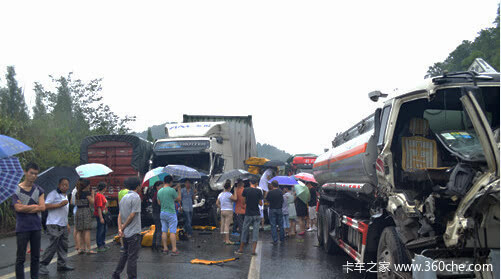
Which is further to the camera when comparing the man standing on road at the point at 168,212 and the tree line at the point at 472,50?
the tree line at the point at 472,50

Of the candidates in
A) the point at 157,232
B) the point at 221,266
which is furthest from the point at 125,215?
the point at 157,232

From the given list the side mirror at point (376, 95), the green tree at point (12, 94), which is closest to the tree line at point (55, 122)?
the green tree at point (12, 94)

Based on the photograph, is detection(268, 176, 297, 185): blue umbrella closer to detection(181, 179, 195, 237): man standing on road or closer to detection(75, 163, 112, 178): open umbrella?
detection(181, 179, 195, 237): man standing on road

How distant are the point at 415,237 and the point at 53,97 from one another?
139 ft

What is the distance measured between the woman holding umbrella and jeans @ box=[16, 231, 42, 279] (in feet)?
10.7

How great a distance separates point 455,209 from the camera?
5.33 meters

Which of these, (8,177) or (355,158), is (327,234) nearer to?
(355,158)

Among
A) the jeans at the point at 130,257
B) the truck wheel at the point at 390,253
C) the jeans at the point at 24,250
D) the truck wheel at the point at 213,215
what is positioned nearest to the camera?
the truck wheel at the point at 390,253

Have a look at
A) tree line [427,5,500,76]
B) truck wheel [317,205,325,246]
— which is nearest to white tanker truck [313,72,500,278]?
truck wheel [317,205,325,246]

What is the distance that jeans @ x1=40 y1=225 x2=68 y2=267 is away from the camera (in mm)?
8953

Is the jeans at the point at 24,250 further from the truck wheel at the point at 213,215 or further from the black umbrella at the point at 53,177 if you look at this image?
the truck wheel at the point at 213,215

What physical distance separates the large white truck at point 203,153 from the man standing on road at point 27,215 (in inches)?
388

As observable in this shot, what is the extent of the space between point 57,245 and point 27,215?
2.01 m

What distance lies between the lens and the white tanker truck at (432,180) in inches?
191
